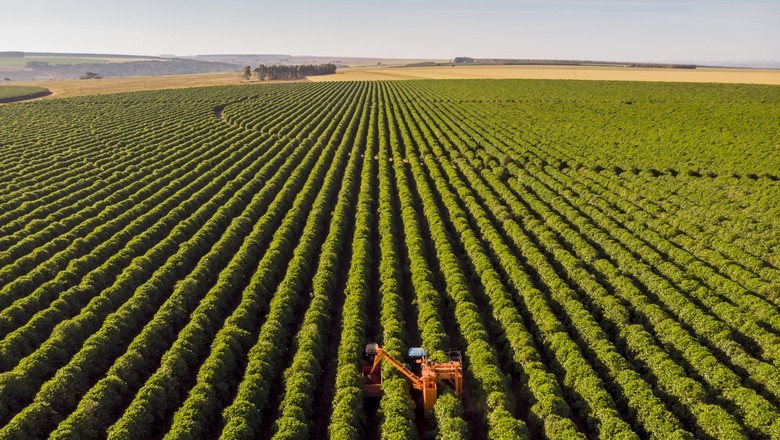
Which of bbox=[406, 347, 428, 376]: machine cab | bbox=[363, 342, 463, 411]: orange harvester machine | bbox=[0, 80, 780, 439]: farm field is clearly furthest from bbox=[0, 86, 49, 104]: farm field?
bbox=[406, 347, 428, 376]: machine cab

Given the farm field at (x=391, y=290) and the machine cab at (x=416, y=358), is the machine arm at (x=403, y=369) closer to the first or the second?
the farm field at (x=391, y=290)

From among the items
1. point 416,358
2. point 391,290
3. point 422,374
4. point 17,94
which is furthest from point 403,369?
point 17,94

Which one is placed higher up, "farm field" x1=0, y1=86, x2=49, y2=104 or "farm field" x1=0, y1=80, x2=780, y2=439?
"farm field" x1=0, y1=86, x2=49, y2=104

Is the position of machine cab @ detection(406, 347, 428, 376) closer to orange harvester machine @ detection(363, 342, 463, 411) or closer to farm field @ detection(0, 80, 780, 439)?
orange harvester machine @ detection(363, 342, 463, 411)

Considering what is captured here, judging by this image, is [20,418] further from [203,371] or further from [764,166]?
[764,166]

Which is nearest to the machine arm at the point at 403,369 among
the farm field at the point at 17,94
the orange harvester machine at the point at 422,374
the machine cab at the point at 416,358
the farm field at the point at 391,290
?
the orange harvester machine at the point at 422,374

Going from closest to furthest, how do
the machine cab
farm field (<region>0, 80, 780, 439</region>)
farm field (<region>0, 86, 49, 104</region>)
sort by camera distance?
1. farm field (<region>0, 80, 780, 439</region>)
2. the machine cab
3. farm field (<region>0, 86, 49, 104</region>)
